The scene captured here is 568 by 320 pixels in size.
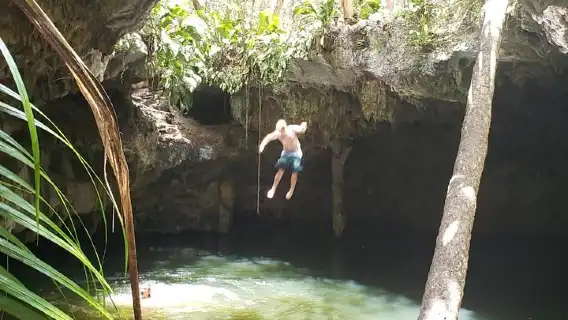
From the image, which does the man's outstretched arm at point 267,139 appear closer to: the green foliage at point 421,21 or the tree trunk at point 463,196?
the green foliage at point 421,21

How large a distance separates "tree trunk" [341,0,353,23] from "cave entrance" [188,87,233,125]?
3.36 metres

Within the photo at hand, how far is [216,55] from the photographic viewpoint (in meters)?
9.16

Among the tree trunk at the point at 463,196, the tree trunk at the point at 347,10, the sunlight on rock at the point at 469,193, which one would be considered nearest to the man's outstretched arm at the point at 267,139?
Result: the tree trunk at the point at 347,10

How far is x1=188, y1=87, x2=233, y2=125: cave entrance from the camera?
34.6 feet

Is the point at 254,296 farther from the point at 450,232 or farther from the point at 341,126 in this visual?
the point at 450,232

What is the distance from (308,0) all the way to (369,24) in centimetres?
119

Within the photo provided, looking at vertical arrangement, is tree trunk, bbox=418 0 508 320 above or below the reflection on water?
above

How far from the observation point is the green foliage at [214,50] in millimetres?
8109

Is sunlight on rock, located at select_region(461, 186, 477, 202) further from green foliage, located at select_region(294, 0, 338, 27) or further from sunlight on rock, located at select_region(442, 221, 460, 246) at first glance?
green foliage, located at select_region(294, 0, 338, 27)

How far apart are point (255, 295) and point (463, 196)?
4292 mm

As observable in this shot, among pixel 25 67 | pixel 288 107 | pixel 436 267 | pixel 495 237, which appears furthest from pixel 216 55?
pixel 495 237

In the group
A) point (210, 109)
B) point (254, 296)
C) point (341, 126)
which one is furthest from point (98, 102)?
point (210, 109)

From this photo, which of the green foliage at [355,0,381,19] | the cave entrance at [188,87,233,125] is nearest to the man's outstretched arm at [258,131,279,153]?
the green foliage at [355,0,381,19]

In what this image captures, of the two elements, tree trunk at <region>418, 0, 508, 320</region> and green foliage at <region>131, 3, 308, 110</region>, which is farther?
green foliage at <region>131, 3, 308, 110</region>
